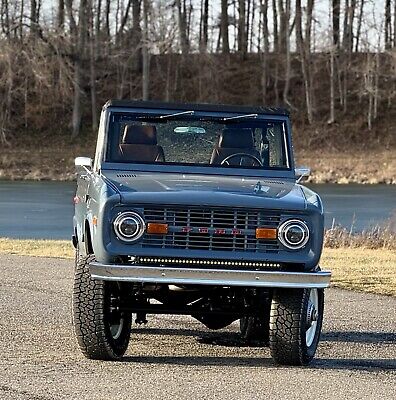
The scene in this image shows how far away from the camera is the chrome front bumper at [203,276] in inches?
328

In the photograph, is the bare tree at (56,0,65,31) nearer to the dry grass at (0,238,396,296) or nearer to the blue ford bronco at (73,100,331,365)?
the dry grass at (0,238,396,296)

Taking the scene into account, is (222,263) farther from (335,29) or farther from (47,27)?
(335,29)

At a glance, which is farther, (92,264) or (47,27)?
(47,27)

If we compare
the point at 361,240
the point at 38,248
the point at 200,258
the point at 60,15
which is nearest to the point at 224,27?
the point at 60,15

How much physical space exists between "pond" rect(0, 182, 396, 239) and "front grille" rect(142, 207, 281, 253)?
17311mm

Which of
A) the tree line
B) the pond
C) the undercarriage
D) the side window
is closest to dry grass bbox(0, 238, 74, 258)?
the pond

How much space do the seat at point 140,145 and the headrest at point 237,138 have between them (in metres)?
0.56

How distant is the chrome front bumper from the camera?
328 inches

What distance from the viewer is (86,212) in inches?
378

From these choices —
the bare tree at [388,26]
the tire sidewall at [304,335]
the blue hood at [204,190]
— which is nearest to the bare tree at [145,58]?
the bare tree at [388,26]

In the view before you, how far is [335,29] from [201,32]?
25.1 feet

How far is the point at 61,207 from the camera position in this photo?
35188mm

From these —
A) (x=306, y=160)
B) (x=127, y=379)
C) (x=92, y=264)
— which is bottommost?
(x=306, y=160)

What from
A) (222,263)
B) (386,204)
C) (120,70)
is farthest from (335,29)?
(222,263)
